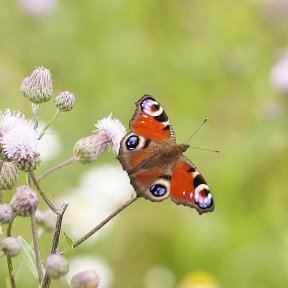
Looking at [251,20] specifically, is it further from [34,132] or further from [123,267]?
[34,132]

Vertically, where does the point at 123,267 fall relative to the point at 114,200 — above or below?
below

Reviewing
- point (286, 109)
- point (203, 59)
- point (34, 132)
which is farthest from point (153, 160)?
point (203, 59)

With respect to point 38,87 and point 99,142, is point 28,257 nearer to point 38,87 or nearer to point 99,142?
point 99,142

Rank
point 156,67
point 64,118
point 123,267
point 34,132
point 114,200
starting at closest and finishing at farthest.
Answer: point 34,132, point 123,267, point 114,200, point 64,118, point 156,67

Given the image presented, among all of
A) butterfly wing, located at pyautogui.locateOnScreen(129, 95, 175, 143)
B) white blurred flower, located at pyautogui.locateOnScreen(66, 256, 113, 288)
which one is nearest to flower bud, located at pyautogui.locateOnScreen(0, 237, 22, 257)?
Answer: butterfly wing, located at pyautogui.locateOnScreen(129, 95, 175, 143)

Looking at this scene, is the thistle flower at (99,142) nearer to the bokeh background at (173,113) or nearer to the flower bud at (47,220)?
the flower bud at (47,220)

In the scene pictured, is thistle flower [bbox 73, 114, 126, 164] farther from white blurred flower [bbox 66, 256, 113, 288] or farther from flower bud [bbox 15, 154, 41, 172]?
white blurred flower [bbox 66, 256, 113, 288]

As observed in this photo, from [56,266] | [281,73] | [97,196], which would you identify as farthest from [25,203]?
[281,73]
